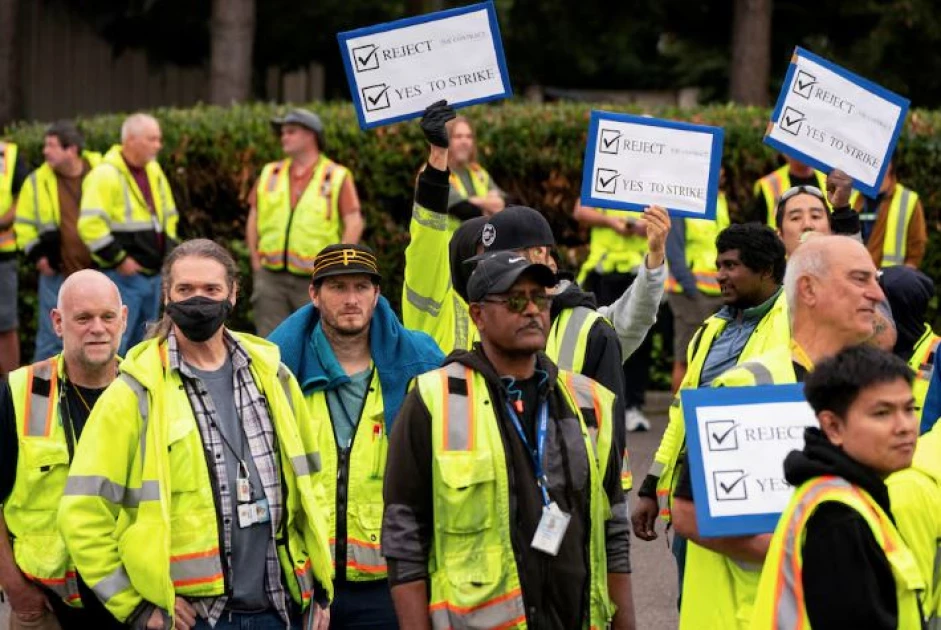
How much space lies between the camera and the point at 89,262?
43.0 feet

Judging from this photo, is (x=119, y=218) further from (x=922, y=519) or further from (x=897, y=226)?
(x=922, y=519)

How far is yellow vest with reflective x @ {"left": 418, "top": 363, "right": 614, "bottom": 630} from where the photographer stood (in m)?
4.72

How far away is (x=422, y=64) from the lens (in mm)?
7730

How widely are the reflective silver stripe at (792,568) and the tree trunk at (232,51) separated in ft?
56.2

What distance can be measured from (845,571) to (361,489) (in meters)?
2.27

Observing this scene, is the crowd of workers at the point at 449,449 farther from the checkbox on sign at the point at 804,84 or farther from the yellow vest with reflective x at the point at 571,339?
the checkbox on sign at the point at 804,84

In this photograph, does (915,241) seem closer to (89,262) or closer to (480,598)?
(89,262)

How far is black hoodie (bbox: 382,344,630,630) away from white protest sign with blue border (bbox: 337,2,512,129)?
9.81 ft

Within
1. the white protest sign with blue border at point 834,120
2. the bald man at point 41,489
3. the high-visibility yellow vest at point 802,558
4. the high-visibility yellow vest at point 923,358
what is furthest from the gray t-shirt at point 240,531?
the white protest sign with blue border at point 834,120

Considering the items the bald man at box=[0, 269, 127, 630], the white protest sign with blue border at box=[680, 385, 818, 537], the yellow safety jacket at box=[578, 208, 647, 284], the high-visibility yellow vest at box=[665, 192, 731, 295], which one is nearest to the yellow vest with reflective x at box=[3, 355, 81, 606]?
the bald man at box=[0, 269, 127, 630]

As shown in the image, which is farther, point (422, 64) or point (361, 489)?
point (422, 64)

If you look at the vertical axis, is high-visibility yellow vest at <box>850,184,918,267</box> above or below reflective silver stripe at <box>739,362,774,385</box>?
above

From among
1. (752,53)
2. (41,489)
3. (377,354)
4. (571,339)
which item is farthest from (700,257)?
(752,53)

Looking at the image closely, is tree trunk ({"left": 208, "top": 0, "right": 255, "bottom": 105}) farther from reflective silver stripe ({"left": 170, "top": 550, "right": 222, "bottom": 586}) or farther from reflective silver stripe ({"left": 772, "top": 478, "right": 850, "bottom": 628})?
reflective silver stripe ({"left": 772, "top": 478, "right": 850, "bottom": 628})
